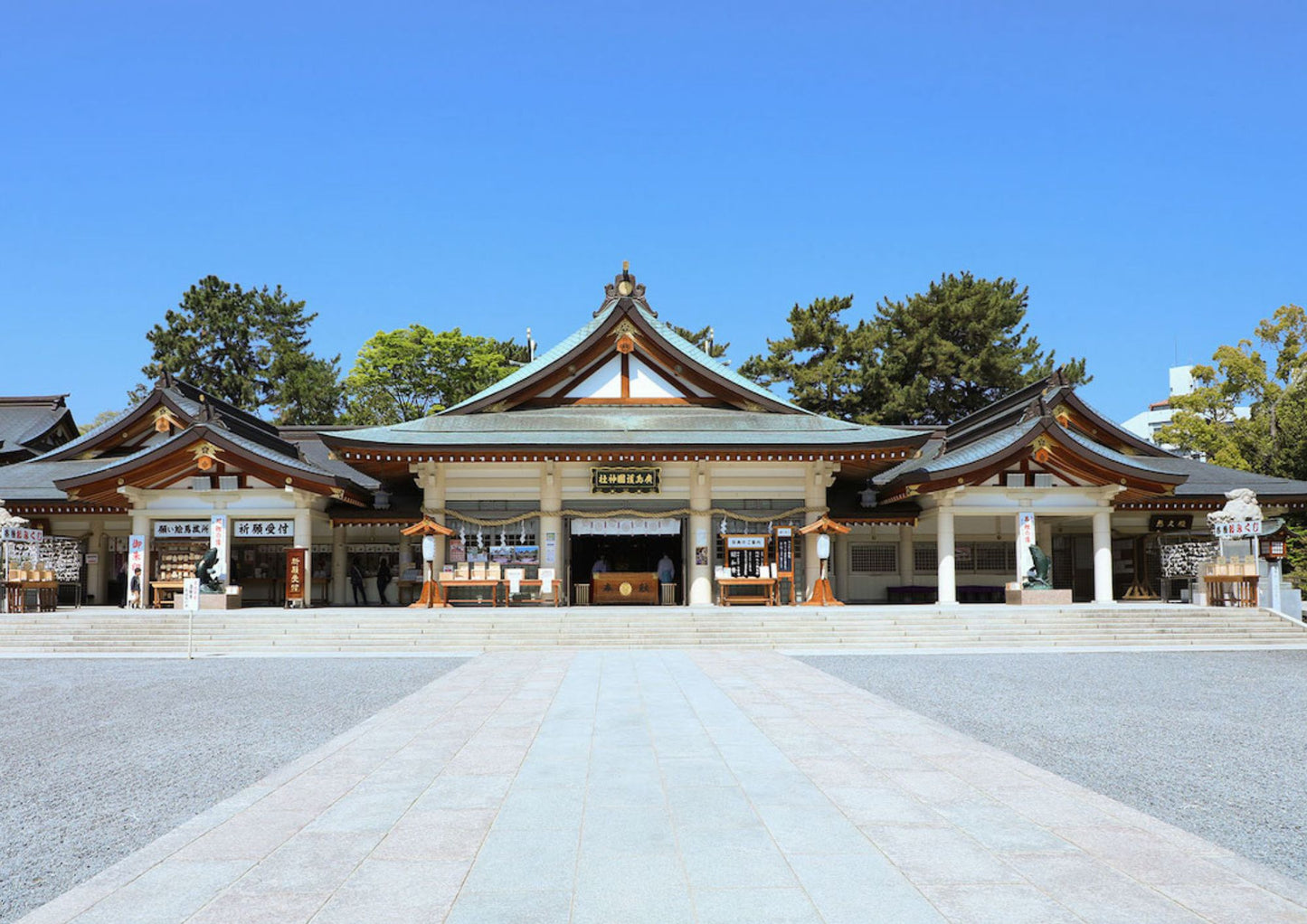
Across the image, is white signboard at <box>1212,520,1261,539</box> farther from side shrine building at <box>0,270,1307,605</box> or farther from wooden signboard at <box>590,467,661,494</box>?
wooden signboard at <box>590,467,661,494</box>

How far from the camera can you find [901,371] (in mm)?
43531

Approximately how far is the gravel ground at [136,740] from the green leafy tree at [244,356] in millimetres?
36996

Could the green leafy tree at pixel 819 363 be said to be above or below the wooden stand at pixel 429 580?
above

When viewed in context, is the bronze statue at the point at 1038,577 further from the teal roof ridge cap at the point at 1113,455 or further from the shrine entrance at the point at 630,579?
the shrine entrance at the point at 630,579

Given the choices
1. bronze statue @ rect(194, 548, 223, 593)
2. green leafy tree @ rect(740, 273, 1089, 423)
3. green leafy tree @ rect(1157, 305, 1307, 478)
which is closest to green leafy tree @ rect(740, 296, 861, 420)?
green leafy tree @ rect(740, 273, 1089, 423)

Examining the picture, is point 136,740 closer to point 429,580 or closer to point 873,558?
point 429,580

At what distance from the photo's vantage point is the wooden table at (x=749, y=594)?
23.3 m

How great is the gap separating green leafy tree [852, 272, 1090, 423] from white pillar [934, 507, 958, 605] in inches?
720

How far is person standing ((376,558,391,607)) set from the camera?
2717cm

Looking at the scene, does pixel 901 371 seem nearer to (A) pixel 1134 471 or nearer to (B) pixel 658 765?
(A) pixel 1134 471

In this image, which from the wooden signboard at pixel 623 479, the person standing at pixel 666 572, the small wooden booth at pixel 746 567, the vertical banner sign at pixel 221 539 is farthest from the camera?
the person standing at pixel 666 572

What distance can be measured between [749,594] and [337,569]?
40.0 feet

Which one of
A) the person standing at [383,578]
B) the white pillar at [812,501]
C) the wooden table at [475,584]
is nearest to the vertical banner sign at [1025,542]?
the white pillar at [812,501]

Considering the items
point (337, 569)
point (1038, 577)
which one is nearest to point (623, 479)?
point (337, 569)
